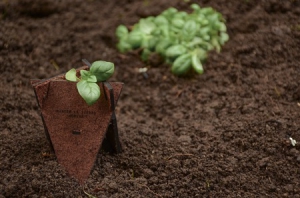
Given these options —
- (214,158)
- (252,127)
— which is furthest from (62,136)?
(252,127)

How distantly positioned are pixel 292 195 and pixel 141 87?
4.41 ft

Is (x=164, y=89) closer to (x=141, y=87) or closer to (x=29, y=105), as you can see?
(x=141, y=87)

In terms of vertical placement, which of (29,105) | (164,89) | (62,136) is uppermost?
(62,136)

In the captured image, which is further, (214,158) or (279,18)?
(279,18)

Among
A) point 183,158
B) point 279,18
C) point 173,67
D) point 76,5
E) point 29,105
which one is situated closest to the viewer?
point 183,158

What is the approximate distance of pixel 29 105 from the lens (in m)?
2.53

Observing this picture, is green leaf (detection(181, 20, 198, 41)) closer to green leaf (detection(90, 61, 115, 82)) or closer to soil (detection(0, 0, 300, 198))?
soil (detection(0, 0, 300, 198))

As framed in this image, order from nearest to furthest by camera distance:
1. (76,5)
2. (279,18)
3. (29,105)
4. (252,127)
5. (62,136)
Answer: (62,136) < (252,127) < (29,105) < (279,18) < (76,5)

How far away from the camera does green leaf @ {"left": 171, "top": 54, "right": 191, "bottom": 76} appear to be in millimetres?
2869

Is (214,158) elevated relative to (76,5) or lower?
lower

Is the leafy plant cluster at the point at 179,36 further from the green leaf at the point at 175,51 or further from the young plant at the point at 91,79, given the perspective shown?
the young plant at the point at 91,79

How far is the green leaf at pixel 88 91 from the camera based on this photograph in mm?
1779

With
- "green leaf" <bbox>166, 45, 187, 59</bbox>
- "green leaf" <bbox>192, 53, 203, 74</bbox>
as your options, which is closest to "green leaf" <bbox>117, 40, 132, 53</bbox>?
"green leaf" <bbox>166, 45, 187, 59</bbox>

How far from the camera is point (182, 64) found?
9.43 ft
